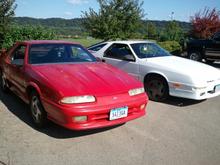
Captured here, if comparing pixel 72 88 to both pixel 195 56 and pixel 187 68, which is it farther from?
pixel 195 56

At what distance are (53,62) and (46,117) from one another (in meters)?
1.19

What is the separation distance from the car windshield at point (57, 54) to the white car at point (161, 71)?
4.64ft

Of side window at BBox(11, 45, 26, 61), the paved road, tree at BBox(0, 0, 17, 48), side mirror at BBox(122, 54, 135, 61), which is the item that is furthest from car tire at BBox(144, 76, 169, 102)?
tree at BBox(0, 0, 17, 48)

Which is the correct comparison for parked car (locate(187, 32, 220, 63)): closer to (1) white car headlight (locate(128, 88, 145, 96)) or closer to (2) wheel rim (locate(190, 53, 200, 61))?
(2) wheel rim (locate(190, 53, 200, 61))

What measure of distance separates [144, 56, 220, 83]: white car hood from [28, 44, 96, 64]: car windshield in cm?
162

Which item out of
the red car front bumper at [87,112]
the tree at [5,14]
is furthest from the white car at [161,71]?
the tree at [5,14]

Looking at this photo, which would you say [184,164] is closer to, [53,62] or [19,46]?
[53,62]

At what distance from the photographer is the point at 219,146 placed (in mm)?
3936

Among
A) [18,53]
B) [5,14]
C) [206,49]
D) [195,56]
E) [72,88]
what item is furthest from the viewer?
[195,56]

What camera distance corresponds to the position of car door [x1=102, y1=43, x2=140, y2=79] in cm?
648

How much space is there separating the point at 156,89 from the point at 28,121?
291 cm

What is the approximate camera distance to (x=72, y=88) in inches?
150

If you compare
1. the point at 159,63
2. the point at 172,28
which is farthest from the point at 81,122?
the point at 172,28

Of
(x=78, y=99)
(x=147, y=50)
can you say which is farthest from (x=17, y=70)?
(x=147, y=50)
